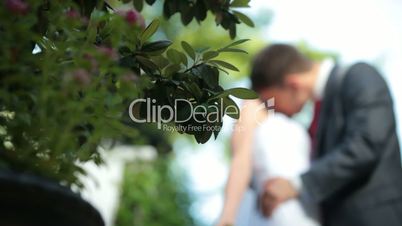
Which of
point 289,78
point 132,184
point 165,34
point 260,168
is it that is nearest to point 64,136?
point 260,168

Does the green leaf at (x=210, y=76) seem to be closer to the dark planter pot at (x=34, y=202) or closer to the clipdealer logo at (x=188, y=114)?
the clipdealer logo at (x=188, y=114)

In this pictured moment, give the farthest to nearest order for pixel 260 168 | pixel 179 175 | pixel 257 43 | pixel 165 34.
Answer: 1. pixel 257 43
2. pixel 165 34
3. pixel 179 175
4. pixel 260 168

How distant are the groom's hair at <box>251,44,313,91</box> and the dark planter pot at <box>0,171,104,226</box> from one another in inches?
127

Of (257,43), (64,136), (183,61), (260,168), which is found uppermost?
(257,43)

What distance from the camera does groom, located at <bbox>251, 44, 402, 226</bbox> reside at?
10.4 ft

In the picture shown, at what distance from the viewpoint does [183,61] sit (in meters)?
1.22

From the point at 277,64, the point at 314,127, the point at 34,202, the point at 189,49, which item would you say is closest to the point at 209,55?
the point at 189,49

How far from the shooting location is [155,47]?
126cm

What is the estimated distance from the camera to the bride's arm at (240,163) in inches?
139

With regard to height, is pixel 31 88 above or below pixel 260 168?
above

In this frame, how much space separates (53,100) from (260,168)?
115 inches

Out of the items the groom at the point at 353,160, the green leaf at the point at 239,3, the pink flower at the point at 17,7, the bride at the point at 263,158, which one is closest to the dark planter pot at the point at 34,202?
the pink flower at the point at 17,7

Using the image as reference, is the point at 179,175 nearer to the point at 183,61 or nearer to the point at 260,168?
the point at 260,168

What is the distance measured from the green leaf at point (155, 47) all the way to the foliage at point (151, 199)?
241 inches
